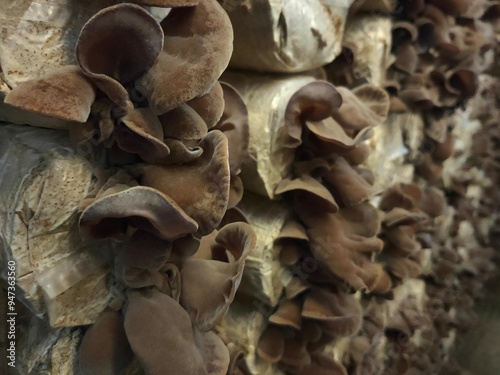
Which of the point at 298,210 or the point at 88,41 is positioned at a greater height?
the point at 88,41

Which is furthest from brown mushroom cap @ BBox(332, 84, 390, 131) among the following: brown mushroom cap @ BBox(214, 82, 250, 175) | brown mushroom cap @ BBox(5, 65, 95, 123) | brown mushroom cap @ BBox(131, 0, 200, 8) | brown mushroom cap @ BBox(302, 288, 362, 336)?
brown mushroom cap @ BBox(5, 65, 95, 123)

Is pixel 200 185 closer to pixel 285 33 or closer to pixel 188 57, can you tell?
pixel 188 57

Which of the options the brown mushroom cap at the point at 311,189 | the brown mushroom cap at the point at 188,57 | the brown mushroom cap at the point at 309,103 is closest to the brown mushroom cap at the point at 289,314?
the brown mushroom cap at the point at 311,189

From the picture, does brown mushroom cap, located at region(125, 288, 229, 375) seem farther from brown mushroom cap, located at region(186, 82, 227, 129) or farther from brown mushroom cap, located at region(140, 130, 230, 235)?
brown mushroom cap, located at region(186, 82, 227, 129)

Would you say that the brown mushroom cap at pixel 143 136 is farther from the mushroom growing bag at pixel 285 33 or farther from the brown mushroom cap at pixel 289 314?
the brown mushroom cap at pixel 289 314

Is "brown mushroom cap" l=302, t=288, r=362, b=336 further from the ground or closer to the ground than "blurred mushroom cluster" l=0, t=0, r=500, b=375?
closer to the ground

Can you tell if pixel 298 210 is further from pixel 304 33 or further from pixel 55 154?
pixel 55 154

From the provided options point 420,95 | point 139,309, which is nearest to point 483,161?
point 420,95
